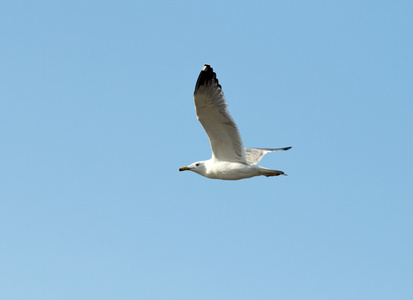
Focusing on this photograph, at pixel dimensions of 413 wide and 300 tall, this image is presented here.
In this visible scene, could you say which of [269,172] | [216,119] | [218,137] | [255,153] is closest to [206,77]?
[216,119]

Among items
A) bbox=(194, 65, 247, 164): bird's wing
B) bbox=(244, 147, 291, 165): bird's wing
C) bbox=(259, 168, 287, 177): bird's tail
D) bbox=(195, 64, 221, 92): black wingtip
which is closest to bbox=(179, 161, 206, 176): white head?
bbox=(194, 65, 247, 164): bird's wing

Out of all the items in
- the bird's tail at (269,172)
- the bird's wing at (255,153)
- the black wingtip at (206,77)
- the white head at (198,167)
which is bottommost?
the bird's tail at (269,172)

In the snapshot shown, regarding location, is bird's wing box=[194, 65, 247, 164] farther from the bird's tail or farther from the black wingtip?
the bird's tail

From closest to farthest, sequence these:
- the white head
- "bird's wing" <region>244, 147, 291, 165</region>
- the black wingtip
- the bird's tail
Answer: the black wingtip < the bird's tail < the white head < "bird's wing" <region>244, 147, 291, 165</region>

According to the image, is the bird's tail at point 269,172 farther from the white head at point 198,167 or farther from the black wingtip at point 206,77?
the black wingtip at point 206,77

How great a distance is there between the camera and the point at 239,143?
52.0 ft

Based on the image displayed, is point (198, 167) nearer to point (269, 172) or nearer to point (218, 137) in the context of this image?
point (218, 137)

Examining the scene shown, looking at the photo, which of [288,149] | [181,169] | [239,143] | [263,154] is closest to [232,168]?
[239,143]

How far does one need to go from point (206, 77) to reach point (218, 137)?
1.55 metres

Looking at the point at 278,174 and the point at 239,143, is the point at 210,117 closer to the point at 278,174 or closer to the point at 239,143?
the point at 239,143

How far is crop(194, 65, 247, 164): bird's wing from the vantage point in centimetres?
1498

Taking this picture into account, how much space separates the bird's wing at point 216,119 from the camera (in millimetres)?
14984

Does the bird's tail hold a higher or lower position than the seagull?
lower

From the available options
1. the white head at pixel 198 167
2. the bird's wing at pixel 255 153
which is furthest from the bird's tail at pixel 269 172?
the bird's wing at pixel 255 153
